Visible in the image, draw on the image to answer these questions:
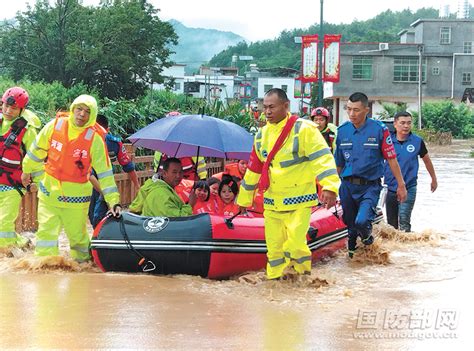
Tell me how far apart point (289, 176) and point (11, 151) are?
3137 millimetres

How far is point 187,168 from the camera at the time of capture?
32.7 feet

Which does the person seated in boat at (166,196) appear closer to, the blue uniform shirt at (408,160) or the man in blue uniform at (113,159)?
the man in blue uniform at (113,159)

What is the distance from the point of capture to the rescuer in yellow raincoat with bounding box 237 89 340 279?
6.79m

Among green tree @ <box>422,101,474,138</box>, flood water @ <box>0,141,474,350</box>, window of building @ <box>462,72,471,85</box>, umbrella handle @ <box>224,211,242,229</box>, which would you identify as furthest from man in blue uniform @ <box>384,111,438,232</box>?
window of building @ <box>462,72,471,85</box>

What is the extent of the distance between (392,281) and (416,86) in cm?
5958

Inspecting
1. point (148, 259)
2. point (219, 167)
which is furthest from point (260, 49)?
point (148, 259)

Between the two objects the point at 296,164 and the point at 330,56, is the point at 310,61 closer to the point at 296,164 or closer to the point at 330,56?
the point at 330,56

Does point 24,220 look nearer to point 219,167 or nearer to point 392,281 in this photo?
point 392,281

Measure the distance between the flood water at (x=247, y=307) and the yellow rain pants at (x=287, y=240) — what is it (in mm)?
158

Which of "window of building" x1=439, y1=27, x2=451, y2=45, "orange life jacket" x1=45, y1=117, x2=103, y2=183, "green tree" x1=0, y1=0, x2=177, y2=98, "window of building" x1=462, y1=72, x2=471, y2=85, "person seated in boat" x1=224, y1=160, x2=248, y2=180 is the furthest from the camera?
"window of building" x1=439, y1=27, x2=451, y2=45

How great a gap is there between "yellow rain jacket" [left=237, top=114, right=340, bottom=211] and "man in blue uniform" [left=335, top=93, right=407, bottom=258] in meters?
1.47

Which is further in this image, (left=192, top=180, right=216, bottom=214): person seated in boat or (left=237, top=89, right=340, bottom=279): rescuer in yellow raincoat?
(left=192, top=180, right=216, bottom=214): person seated in boat

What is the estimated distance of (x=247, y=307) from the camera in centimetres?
634

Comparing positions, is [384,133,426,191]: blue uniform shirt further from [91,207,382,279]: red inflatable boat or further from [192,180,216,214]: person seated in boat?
[91,207,382,279]: red inflatable boat
